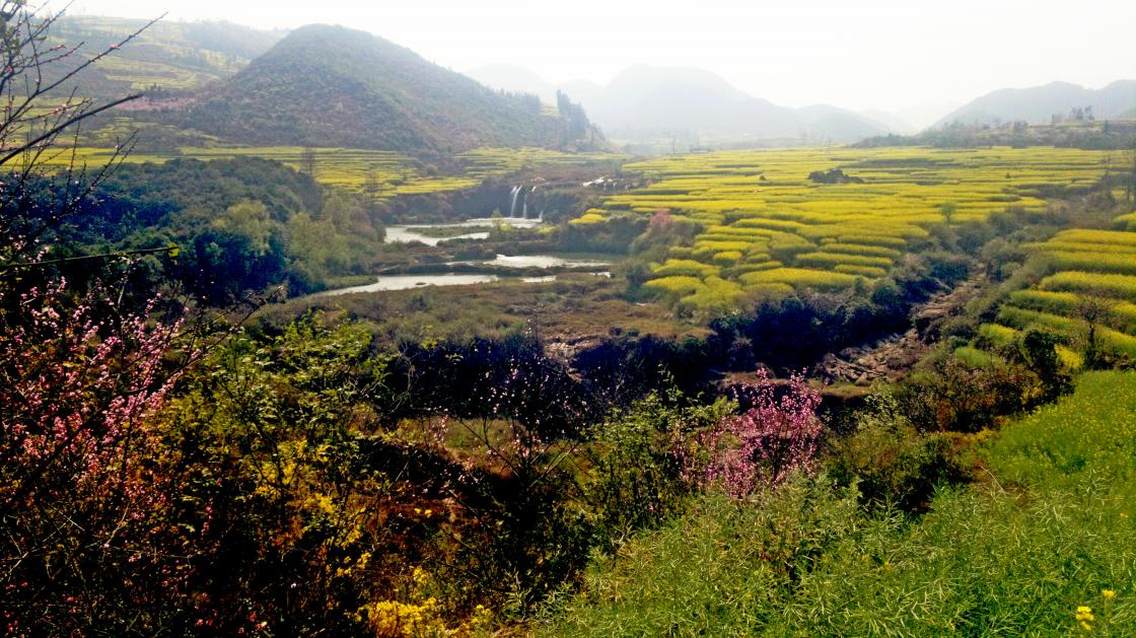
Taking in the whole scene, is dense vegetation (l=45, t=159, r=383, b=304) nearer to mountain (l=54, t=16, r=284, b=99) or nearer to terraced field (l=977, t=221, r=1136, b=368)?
terraced field (l=977, t=221, r=1136, b=368)

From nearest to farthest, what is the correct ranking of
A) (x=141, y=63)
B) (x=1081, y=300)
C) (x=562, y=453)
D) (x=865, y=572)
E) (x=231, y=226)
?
(x=865, y=572), (x=562, y=453), (x=1081, y=300), (x=231, y=226), (x=141, y=63)

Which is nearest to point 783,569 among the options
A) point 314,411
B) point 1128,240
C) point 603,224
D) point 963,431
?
point 314,411

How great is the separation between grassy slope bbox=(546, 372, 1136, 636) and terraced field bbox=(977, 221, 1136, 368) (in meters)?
16.3

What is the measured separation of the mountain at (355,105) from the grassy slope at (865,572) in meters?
92.6

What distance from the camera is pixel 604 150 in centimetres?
14750

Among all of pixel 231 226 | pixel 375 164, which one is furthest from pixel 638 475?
pixel 375 164

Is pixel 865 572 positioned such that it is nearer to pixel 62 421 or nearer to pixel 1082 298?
pixel 62 421

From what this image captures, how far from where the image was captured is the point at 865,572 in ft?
19.4

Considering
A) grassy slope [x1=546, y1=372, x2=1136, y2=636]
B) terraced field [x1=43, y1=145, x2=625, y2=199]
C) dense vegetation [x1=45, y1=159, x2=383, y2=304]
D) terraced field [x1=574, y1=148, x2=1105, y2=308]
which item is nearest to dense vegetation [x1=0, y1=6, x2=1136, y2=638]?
grassy slope [x1=546, y1=372, x2=1136, y2=636]

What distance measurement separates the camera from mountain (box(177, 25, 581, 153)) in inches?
3767

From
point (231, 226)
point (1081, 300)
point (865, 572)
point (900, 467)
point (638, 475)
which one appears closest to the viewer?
point (865, 572)

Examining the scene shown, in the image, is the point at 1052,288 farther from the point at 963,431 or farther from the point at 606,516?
the point at 606,516

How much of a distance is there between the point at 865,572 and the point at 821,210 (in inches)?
1828

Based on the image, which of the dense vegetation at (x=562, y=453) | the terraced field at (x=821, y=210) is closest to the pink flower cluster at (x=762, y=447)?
the dense vegetation at (x=562, y=453)
